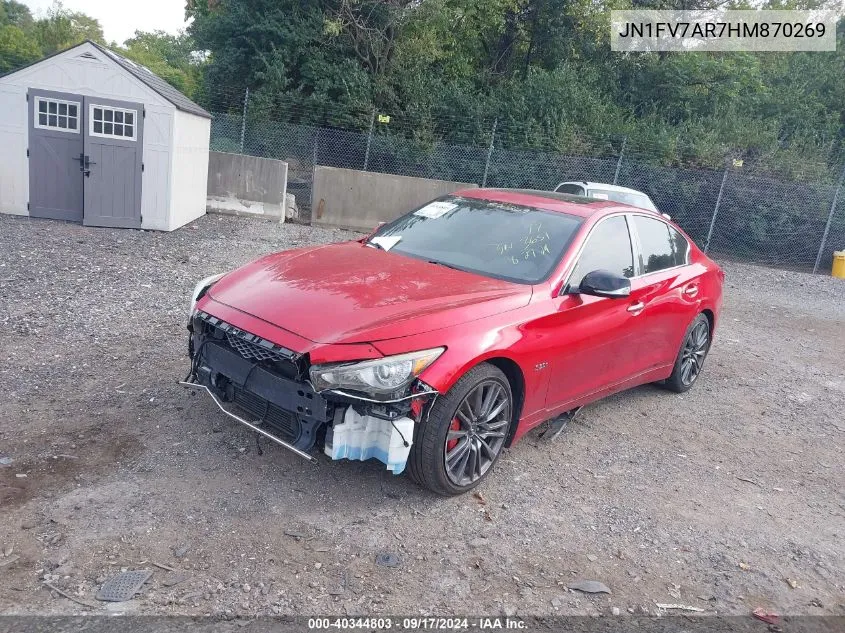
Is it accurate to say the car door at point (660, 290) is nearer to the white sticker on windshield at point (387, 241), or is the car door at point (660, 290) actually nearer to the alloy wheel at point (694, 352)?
the alloy wheel at point (694, 352)

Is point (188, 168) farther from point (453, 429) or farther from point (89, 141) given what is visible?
point (453, 429)

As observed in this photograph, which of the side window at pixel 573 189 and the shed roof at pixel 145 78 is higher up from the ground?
the shed roof at pixel 145 78

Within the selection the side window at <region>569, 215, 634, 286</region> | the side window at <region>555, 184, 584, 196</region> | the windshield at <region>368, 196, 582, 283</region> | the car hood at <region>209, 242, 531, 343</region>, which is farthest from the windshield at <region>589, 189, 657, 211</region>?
the car hood at <region>209, 242, 531, 343</region>

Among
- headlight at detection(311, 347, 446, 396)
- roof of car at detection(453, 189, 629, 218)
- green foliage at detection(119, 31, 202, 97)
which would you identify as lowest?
headlight at detection(311, 347, 446, 396)

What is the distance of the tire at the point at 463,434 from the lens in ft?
12.2

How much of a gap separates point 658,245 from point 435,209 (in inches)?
70.9

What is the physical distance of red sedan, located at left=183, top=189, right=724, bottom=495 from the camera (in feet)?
11.8

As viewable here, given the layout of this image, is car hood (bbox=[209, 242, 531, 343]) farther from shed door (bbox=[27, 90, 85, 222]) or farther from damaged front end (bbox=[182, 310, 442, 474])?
shed door (bbox=[27, 90, 85, 222])

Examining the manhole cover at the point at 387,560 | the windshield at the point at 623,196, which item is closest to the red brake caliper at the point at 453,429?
the manhole cover at the point at 387,560

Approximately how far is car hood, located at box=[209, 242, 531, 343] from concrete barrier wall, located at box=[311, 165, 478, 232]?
33.8 feet

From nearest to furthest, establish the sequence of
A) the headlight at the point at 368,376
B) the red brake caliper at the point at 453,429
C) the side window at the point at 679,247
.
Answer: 1. the headlight at the point at 368,376
2. the red brake caliper at the point at 453,429
3. the side window at the point at 679,247

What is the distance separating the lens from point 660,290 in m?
5.43

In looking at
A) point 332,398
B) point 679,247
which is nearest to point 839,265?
point 679,247

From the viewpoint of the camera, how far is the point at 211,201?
1423cm
